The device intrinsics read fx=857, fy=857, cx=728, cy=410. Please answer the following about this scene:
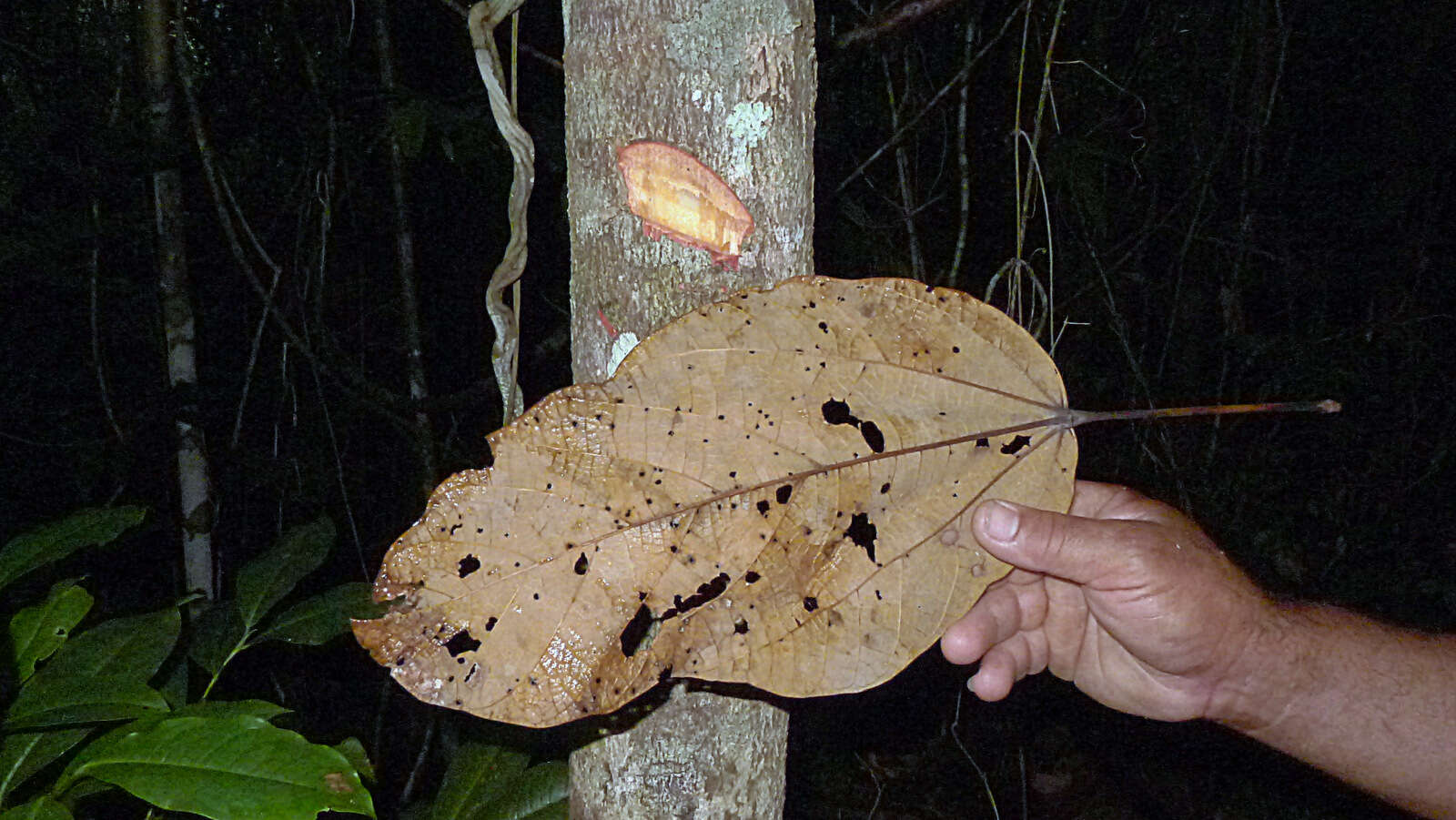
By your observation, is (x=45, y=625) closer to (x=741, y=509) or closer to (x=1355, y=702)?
(x=741, y=509)

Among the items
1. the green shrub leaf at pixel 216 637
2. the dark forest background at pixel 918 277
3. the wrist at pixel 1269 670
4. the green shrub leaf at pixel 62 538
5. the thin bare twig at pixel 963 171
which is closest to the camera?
the wrist at pixel 1269 670

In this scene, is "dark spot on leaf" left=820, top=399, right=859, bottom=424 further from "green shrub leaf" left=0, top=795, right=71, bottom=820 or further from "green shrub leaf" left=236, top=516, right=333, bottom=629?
"green shrub leaf" left=236, top=516, right=333, bottom=629

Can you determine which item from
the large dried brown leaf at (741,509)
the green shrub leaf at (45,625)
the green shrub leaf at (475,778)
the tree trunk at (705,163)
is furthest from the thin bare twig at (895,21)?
the green shrub leaf at (45,625)

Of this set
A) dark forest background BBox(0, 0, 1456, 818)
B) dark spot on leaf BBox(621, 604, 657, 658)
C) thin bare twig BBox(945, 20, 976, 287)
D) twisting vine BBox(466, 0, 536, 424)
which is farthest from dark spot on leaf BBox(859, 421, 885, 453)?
dark forest background BBox(0, 0, 1456, 818)

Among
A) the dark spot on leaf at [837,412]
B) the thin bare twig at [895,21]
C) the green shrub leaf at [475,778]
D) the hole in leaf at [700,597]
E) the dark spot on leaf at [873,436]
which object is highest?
the thin bare twig at [895,21]

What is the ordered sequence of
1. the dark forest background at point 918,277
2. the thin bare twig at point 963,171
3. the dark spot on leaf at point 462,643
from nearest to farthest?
the dark spot on leaf at point 462,643, the thin bare twig at point 963,171, the dark forest background at point 918,277

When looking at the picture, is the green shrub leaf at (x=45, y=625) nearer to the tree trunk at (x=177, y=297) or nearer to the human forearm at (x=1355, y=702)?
Answer: the tree trunk at (x=177, y=297)
